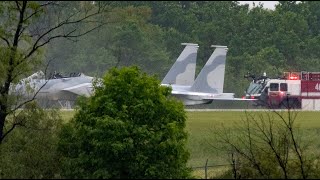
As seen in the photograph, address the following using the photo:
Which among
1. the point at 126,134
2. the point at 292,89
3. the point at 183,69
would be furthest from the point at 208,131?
the point at 183,69

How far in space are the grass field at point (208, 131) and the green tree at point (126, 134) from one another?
3316 millimetres

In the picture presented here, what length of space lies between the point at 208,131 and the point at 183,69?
29087 mm

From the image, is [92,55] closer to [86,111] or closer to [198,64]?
[198,64]

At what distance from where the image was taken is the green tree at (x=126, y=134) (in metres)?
24.2

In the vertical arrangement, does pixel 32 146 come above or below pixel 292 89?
below

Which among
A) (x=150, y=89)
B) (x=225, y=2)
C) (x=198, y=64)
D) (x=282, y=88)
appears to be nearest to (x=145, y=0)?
(x=225, y=2)

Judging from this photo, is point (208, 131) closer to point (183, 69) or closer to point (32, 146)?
point (32, 146)

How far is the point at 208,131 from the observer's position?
37.0 meters

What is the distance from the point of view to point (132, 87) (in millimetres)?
25719

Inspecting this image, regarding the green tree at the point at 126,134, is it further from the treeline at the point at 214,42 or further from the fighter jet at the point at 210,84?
the treeline at the point at 214,42

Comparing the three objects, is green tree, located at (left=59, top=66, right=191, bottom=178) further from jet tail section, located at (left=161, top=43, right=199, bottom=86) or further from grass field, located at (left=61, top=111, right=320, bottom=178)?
jet tail section, located at (left=161, top=43, right=199, bottom=86)

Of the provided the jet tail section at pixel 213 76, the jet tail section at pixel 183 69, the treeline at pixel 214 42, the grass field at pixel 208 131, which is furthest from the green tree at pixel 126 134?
the treeline at pixel 214 42

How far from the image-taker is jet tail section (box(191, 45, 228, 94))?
63125mm

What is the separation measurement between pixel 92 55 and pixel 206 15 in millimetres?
14597
